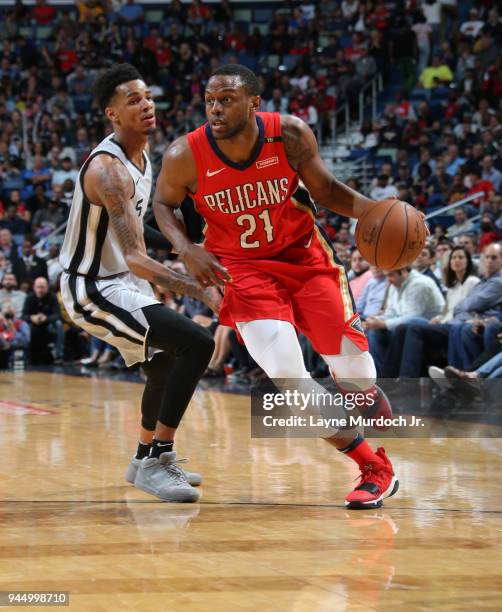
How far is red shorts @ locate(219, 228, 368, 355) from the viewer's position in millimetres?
4215

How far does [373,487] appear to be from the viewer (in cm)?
410

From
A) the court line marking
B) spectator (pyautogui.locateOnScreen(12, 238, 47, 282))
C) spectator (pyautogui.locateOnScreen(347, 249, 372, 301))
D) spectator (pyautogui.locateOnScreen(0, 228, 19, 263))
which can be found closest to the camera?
the court line marking

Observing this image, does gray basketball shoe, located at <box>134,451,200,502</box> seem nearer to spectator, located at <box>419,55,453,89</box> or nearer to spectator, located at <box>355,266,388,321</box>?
spectator, located at <box>355,266,388,321</box>

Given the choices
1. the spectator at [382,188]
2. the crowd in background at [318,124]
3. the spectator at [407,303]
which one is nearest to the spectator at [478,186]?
the crowd in background at [318,124]

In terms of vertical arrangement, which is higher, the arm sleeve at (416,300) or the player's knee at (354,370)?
the arm sleeve at (416,300)

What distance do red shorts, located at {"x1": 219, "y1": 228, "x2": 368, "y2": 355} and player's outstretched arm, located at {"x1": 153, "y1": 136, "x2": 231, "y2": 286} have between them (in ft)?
0.66

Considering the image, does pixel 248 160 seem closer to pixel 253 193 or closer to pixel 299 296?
pixel 253 193

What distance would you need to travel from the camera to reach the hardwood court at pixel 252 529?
2.86 m

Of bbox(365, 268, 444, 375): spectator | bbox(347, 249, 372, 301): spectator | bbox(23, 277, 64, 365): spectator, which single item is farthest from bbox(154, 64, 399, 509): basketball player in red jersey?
bbox(23, 277, 64, 365): spectator

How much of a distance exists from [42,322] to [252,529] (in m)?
8.69

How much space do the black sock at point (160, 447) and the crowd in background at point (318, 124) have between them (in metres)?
3.16

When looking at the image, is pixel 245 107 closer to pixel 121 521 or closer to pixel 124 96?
pixel 124 96

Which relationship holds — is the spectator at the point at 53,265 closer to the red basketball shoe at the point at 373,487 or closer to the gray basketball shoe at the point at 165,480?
the gray basketball shoe at the point at 165,480


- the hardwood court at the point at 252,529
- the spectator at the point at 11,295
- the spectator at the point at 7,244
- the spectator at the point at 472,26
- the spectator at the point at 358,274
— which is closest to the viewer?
the hardwood court at the point at 252,529
